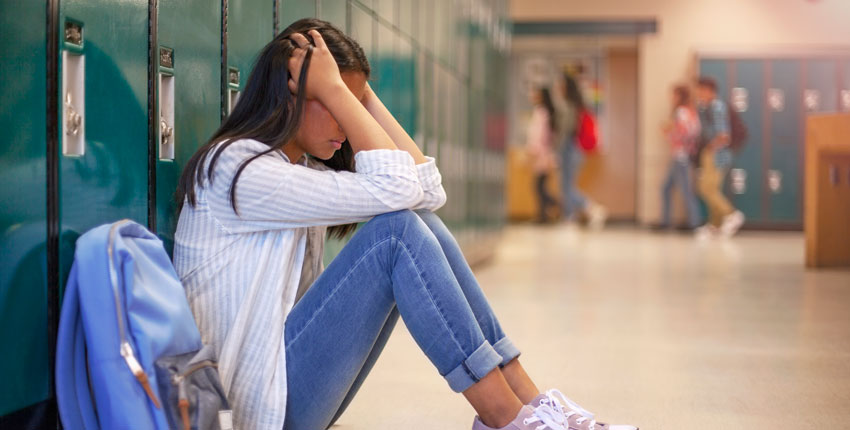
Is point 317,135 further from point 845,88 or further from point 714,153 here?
point 845,88

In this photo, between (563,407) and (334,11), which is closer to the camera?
(563,407)

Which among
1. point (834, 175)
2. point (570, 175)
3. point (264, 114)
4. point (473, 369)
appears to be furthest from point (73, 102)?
point (570, 175)

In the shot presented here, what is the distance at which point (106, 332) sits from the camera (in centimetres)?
151

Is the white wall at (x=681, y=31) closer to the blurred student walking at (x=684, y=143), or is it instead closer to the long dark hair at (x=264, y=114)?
the blurred student walking at (x=684, y=143)

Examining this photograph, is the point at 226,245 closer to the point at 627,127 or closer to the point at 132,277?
the point at 132,277

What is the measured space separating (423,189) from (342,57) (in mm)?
319

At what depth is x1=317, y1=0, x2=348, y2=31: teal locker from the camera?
122 inches

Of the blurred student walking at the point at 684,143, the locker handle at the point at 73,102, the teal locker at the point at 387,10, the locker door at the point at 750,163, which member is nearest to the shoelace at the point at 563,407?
the locker handle at the point at 73,102

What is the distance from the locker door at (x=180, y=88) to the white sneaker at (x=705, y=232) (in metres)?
8.40

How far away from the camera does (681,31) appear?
1226cm

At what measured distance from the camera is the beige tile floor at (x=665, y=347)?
2586 mm

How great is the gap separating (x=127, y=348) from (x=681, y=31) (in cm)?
1161

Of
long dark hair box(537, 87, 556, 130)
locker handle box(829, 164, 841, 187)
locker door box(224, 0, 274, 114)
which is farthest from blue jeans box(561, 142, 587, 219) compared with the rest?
locker door box(224, 0, 274, 114)

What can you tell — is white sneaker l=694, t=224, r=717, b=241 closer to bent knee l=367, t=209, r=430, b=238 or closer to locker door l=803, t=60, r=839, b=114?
locker door l=803, t=60, r=839, b=114
